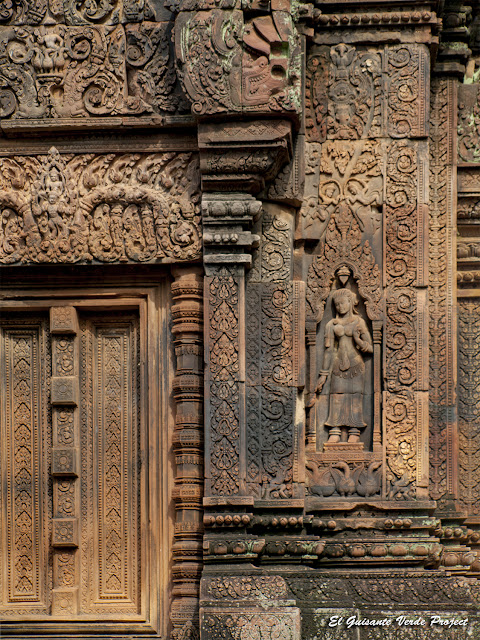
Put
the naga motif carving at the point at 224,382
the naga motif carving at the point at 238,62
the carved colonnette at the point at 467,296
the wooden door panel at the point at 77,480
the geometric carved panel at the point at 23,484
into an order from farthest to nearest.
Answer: the carved colonnette at the point at 467,296 → the geometric carved panel at the point at 23,484 → the wooden door panel at the point at 77,480 → the naga motif carving at the point at 224,382 → the naga motif carving at the point at 238,62

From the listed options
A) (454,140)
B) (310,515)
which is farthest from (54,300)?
(454,140)

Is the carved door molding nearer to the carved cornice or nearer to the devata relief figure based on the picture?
the devata relief figure

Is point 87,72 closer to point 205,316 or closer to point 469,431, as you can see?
point 205,316

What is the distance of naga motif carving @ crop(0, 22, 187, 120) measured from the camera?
9.95 meters

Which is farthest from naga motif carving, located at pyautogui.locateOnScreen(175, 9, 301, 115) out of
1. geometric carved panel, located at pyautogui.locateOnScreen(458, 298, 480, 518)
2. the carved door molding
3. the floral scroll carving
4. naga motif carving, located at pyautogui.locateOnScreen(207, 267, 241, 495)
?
geometric carved panel, located at pyautogui.locateOnScreen(458, 298, 480, 518)

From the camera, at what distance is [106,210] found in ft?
33.0

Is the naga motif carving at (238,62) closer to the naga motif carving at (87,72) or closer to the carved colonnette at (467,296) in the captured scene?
the naga motif carving at (87,72)

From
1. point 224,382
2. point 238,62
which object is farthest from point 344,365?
point 238,62

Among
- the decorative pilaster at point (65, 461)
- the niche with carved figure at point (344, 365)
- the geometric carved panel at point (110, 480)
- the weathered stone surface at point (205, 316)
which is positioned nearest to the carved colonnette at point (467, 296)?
the weathered stone surface at point (205, 316)

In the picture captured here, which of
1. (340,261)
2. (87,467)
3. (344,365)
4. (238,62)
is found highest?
(238,62)

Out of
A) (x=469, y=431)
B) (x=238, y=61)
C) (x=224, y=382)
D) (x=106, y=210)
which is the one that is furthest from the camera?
(x=469, y=431)

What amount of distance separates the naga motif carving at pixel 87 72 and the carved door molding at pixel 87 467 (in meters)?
1.41

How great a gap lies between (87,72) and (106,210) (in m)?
1.06

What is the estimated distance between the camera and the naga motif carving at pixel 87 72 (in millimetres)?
9953
